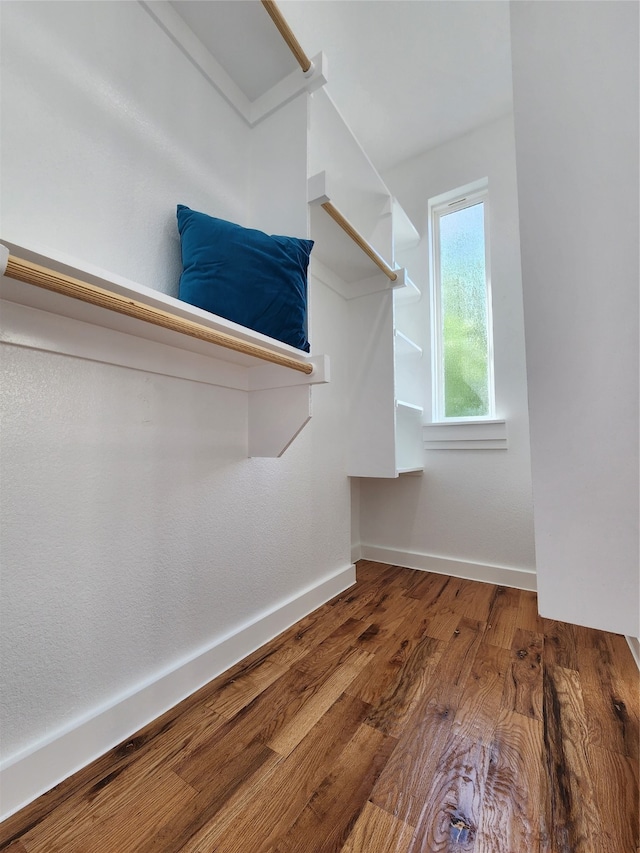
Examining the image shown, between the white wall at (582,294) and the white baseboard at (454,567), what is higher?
the white wall at (582,294)

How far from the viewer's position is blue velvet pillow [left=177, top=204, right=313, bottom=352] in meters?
0.88

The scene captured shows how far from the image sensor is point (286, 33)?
0.94 metres

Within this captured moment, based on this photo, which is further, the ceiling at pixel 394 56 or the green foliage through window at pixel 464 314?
the green foliage through window at pixel 464 314

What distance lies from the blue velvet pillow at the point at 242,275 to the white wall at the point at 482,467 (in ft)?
3.86

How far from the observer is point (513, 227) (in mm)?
1724

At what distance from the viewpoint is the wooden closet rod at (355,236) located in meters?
1.11

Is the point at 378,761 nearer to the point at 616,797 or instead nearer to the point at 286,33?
the point at 616,797

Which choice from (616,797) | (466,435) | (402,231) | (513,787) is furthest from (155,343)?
(402,231)

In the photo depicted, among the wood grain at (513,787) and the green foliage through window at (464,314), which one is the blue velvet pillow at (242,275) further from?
the green foliage through window at (464,314)

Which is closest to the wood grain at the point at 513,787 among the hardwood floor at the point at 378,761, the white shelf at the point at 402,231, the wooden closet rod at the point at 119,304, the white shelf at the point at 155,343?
the hardwood floor at the point at 378,761

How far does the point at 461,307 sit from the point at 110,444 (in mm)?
1768

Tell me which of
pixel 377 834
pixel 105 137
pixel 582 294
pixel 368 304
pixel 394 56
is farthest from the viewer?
pixel 368 304

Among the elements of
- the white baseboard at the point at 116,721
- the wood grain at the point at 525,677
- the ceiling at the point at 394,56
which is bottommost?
the wood grain at the point at 525,677

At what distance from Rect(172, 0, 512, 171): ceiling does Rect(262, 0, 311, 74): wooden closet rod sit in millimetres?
43
